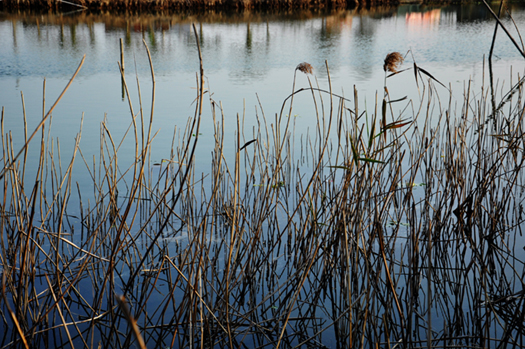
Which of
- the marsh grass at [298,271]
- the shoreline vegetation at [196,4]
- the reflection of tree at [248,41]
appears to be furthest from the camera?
the shoreline vegetation at [196,4]

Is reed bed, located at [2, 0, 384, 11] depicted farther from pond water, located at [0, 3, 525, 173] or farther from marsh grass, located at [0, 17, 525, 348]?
marsh grass, located at [0, 17, 525, 348]

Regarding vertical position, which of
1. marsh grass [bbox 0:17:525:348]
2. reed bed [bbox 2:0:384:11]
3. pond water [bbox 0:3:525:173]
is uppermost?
reed bed [bbox 2:0:384:11]

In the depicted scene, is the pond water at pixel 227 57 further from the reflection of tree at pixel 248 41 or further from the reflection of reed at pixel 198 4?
the reflection of reed at pixel 198 4

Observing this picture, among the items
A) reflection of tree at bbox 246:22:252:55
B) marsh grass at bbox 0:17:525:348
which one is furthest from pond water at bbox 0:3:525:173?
marsh grass at bbox 0:17:525:348

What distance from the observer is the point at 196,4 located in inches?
640

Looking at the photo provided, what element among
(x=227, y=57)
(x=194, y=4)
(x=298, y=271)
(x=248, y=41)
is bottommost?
(x=298, y=271)

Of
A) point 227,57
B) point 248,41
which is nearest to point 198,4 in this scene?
point 248,41

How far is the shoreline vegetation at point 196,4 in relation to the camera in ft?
49.8

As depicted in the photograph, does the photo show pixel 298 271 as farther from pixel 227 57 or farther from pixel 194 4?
pixel 194 4

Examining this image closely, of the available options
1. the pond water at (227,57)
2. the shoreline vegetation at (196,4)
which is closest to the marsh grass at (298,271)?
the pond water at (227,57)

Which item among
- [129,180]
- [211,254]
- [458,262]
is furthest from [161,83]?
[458,262]

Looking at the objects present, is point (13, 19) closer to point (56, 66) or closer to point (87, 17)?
point (87, 17)

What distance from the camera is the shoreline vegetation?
15164 millimetres

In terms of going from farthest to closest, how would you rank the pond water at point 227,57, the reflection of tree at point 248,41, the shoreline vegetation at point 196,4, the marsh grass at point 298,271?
the shoreline vegetation at point 196,4
the reflection of tree at point 248,41
the pond water at point 227,57
the marsh grass at point 298,271
